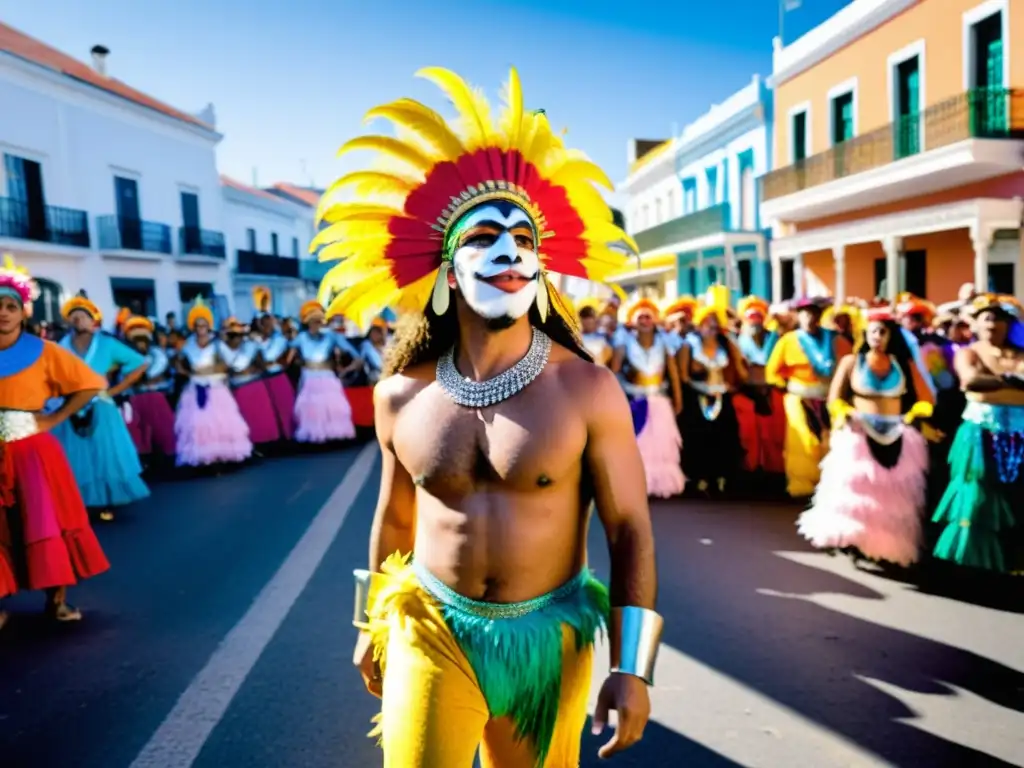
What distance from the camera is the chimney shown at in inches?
1300

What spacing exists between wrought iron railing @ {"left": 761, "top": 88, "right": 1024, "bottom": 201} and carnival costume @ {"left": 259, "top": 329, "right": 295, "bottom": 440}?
12394 mm

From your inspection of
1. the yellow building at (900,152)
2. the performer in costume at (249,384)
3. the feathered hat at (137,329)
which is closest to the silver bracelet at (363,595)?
the feathered hat at (137,329)

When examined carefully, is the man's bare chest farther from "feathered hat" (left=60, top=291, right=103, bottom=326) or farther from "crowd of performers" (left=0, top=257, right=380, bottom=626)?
"feathered hat" (left=60, top=291, right=103, bottom=326)

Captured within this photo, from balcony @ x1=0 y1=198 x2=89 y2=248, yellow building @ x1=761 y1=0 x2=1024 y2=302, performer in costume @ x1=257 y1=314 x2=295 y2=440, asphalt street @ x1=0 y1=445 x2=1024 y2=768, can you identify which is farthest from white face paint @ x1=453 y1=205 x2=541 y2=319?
balcony @ x1=0 y1=198 x2=89 y2=248

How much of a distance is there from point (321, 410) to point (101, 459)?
4.55 metres

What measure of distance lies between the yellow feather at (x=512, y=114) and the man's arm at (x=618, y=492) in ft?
2.59

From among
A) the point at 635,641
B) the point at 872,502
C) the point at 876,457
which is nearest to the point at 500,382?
the point at 635,641

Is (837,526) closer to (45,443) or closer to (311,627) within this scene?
(311,627)

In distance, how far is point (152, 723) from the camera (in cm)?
409

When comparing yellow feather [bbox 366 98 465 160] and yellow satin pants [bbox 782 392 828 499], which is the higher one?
yellow feather [bbox 366 98 465 160]

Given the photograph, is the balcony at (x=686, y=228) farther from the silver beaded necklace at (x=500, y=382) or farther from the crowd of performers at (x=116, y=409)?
the silver beaded necklace at (x=500, y=382)

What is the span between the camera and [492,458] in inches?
96.4

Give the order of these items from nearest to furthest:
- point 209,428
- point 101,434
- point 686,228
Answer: point 101,434 < point 209,428 < point 686,228

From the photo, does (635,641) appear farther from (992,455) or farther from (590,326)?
(590,326)
